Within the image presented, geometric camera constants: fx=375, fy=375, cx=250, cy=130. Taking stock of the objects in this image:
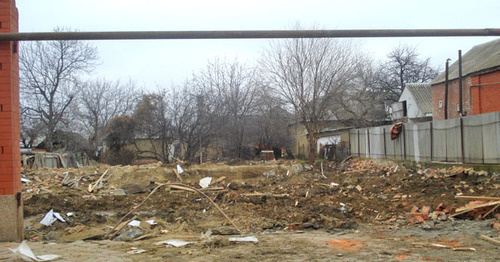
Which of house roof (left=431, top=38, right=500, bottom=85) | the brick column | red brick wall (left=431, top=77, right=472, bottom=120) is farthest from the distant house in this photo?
the brick column

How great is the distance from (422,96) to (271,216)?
3293 cm

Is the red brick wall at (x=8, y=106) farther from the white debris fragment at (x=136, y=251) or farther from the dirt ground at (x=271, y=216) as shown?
the white debris fragment at (x=136, y=251)

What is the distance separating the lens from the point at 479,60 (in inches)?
955

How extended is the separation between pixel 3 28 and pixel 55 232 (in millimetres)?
5309

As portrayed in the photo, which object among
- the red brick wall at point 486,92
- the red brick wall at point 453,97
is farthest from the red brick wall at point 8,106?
the red brick wall at point 453,97

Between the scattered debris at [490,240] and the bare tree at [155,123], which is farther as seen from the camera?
the bare tree at [155,123]

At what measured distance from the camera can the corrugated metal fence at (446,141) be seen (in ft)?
45.4

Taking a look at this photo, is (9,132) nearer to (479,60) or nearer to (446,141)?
(446,141)

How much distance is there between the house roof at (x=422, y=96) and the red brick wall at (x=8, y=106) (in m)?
38.1

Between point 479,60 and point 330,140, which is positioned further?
point 330,140

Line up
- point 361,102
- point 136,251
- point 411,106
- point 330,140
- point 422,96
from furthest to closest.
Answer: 1. point 411,106
2. point 422,96
3. point 330,140
4. point 361,102
5. point 136,251

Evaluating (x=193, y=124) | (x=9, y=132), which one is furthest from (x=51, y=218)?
(x=193, y=124)

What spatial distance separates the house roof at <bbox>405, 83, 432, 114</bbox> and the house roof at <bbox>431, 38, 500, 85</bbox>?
10352 millimetres

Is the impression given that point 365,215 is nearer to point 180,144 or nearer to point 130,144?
point 180,144
